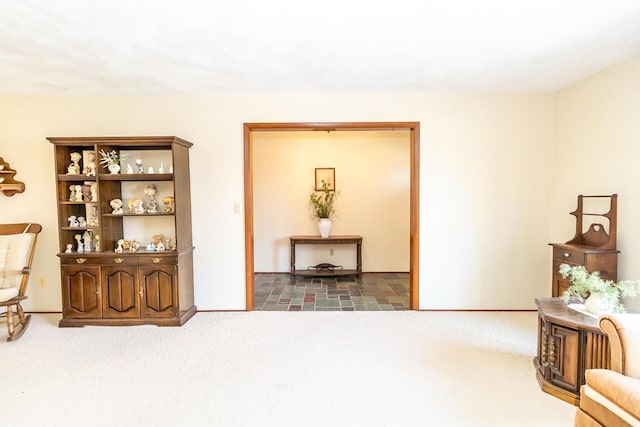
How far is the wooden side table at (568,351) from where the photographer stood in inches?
76.0

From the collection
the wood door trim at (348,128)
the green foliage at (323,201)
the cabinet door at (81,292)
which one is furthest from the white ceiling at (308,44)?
the green foliage at (323,201)

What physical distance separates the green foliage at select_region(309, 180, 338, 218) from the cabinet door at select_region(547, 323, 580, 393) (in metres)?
3.67

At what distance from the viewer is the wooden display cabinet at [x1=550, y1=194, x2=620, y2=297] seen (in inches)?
104

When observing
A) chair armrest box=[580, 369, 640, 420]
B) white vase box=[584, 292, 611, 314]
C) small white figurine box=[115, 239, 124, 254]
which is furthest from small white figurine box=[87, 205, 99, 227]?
white vase box=[584, 292, 611, 314]

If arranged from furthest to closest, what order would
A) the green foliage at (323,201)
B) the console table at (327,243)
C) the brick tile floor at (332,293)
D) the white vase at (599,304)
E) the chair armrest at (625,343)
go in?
the green foliage at (323,201) < the console table at (327,243) < the brick tile floor at (332,293) < the white vase at (599,304) < the chair armrest at (625,343)

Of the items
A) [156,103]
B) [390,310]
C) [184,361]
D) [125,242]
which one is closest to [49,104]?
[156,103]

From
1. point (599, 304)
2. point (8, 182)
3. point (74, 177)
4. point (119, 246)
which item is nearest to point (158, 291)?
point (119, 246)

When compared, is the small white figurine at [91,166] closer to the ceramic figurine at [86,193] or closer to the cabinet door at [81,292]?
the ceramic figurine at [86,193]

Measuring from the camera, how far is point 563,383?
205 cm

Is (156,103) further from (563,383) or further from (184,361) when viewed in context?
(563,383)

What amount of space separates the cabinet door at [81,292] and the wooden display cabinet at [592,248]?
14.5 ft

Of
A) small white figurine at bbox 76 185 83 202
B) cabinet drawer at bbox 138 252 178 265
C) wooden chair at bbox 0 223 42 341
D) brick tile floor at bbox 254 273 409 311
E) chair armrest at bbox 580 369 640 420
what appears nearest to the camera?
chair armrest at bbox 580 369 640 420

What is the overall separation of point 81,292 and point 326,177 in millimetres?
3675

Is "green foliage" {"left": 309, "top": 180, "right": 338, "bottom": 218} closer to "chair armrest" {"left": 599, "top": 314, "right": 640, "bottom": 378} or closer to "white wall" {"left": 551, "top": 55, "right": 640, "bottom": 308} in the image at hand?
"white wall" {"left": 551, "top": 55, "right": 640, "bottom": 308}
